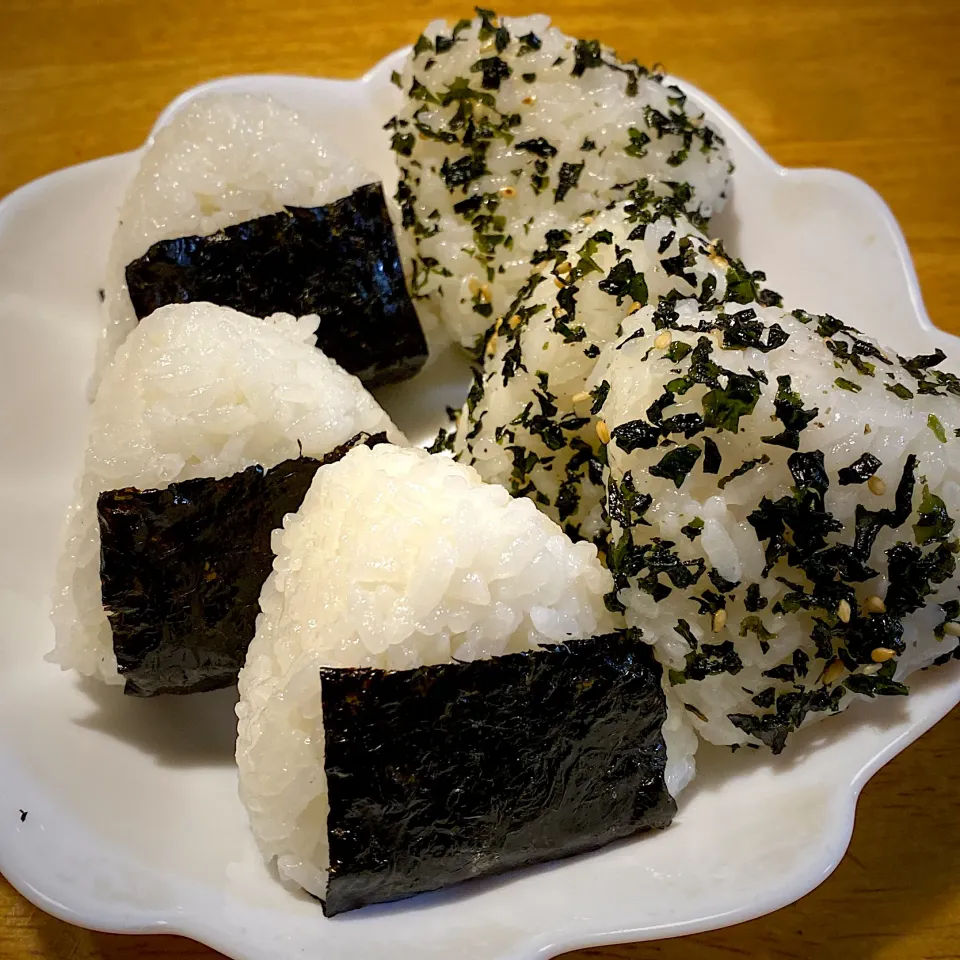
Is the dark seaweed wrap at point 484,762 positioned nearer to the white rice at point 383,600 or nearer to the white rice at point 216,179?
the white rice at point 383,600

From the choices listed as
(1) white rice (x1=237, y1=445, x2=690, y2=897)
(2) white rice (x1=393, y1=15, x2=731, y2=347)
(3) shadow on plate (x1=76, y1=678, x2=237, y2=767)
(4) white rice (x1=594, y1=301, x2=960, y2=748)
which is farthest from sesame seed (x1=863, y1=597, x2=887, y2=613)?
(3) shadow on plate (x1=76, y1=678, x2=237, y2=767)

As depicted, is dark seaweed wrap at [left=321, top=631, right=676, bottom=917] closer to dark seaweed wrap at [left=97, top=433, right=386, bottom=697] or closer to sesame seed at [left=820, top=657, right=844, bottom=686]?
sesame seed at [left=820, top=657, right=844, bottom=686]

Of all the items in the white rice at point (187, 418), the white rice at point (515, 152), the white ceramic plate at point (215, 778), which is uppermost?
the white rice at point (515, 152)

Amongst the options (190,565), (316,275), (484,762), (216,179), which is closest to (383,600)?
(484,762)

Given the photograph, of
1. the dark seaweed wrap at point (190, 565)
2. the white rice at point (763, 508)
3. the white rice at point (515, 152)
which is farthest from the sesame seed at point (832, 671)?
the white rice at point (515, 152)

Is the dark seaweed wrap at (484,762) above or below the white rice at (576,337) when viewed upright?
below

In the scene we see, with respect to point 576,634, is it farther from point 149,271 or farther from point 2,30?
point 2,30

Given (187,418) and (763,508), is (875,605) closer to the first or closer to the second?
(763,508)
